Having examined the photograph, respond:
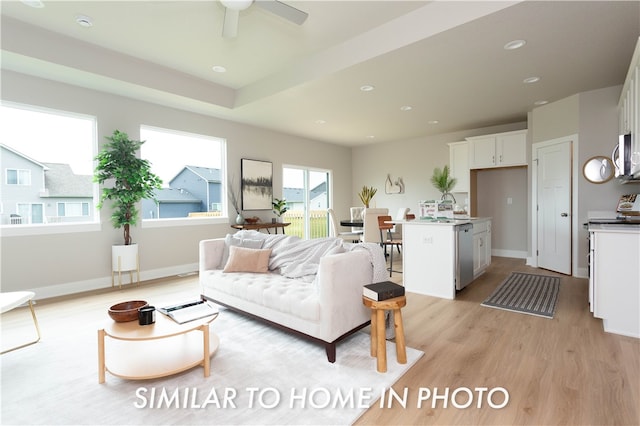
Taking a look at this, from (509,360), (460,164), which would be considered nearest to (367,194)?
(460,164)

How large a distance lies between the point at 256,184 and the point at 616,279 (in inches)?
215

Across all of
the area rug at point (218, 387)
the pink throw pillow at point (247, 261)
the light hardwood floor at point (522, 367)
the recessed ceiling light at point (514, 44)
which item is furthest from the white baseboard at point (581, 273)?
the pink throw pillow at point (247, 261)

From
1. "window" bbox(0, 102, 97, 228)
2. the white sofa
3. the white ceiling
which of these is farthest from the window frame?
the white sofa

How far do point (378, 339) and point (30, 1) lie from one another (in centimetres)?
415

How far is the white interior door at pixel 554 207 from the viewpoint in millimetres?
4801

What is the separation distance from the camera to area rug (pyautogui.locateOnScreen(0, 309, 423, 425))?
1.70 m

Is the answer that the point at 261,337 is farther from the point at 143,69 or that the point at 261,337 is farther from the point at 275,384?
the point at 143,69

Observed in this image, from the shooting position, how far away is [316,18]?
314 centimetres

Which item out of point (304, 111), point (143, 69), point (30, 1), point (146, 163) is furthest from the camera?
point (304, 111)

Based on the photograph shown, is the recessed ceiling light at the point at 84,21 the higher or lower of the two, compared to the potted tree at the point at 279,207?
higher

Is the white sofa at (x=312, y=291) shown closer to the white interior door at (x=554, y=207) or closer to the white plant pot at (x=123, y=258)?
the white plant pot at (x=123, y=258)

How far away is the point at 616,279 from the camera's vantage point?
269 centimetres

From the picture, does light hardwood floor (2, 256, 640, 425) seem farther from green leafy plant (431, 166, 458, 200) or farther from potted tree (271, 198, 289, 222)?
green leafy plant (431, 166, 458, 200)

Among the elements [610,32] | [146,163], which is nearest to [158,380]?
[146,163]
